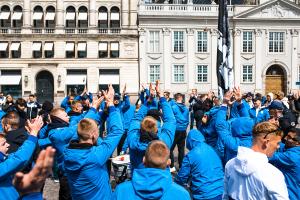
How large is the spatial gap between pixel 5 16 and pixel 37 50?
198 inches

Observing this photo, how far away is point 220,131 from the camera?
21.7 ft

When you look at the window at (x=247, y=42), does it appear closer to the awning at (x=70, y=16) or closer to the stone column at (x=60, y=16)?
the awning at (x=70, y=16)

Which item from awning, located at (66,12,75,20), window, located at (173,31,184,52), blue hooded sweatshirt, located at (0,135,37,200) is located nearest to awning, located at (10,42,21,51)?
awning, located at (66,12,75,20)

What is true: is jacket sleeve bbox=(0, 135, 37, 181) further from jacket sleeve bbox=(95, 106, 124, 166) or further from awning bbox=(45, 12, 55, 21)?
awning bbox=(45, 12, 55, 21)

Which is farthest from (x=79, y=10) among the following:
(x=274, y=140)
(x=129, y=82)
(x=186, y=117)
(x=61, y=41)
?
(x=274, y=140)

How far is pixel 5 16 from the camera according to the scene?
44.9 metres

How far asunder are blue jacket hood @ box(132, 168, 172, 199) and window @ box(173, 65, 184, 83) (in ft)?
137

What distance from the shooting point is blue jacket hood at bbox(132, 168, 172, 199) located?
3.79m

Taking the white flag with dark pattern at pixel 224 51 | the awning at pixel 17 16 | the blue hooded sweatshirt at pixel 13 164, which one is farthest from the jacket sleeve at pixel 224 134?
the awning at pixel 17 16

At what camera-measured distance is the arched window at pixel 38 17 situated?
148 ft

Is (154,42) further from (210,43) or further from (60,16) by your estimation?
(60,16)

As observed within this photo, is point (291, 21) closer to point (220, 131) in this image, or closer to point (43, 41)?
point (43, 41)

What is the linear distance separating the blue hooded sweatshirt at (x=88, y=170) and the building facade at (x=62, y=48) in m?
40.1

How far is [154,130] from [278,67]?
141ft
